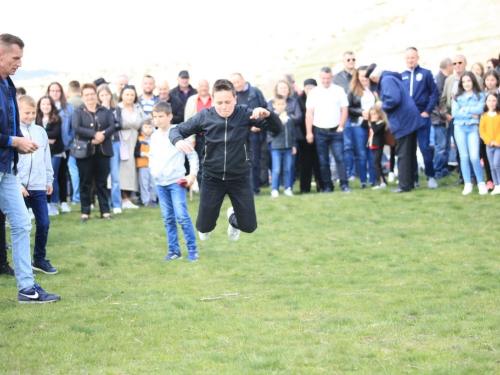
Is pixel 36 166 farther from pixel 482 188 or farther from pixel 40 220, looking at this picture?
pixel 482 188

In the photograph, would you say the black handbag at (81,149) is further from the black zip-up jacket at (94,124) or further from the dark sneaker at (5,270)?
the dark sneaker at (5,270)

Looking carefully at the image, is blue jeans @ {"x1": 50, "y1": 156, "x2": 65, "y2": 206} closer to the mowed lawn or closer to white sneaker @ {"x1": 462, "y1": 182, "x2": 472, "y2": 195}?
the mowed lawn

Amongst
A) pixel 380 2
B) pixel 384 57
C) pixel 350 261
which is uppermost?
pixel 380 2

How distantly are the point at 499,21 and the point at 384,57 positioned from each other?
19.4 feet

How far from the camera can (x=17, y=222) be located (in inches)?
291

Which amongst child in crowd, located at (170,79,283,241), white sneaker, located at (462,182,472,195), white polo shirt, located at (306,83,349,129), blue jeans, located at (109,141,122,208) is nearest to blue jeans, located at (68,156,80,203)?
blue jeans, located at (109,141,122,208)

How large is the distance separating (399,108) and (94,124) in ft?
19.0

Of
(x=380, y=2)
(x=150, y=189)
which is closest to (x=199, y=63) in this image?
(x=380, y=2)

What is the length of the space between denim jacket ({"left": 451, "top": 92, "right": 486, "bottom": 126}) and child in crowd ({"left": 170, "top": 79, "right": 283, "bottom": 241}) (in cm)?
669

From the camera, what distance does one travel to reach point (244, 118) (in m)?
8.33

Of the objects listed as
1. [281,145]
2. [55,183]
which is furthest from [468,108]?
[55,183]

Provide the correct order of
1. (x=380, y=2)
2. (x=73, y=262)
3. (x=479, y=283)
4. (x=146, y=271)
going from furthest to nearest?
(x=380, y=2), (x=73, y=262), (x=146, y=271), (x=479, y=283)

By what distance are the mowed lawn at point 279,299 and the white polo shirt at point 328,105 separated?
2.62 m

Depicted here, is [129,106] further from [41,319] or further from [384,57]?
[384,57]
